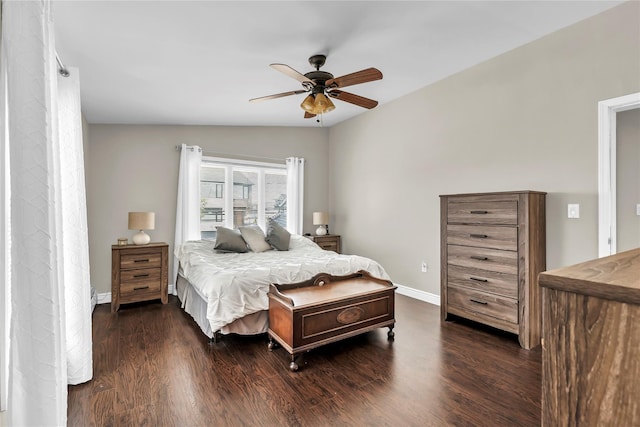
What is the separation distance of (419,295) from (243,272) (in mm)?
2338

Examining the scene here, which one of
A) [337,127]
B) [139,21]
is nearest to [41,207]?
[139,21]

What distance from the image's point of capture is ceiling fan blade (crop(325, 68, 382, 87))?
2.47 m

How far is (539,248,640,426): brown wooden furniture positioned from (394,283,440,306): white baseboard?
3.60 meters

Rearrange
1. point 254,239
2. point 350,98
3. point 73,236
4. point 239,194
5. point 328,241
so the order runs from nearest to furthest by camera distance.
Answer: point 73,236, point 350,98, point 254,239, point 239,194, point 328,241

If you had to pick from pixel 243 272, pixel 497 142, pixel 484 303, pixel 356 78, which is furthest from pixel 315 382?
pixel 497 142

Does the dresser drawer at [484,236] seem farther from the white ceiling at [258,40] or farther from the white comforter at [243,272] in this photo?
the white ceiling at [258,40]

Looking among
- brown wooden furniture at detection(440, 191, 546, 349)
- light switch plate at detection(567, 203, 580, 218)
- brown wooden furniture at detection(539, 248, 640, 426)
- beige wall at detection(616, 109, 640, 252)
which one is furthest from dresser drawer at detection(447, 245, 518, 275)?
brown wooden furniture at detection(539, 248, 640, 426)

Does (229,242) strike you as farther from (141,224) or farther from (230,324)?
(230,324)

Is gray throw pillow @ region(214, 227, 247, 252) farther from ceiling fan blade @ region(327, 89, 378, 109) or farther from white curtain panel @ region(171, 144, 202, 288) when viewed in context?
ceiling fan blade @ region(327, 89, 378, 109)

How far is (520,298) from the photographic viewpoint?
9.02ft

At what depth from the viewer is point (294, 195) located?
5.33 meters

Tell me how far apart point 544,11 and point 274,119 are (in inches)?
129

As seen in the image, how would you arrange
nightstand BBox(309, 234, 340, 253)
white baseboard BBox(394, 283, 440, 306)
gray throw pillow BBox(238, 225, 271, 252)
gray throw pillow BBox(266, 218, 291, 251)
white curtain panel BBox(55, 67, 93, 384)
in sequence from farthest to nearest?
nightstand BBox(309, 234, 340, 253)
gray throw pillow BBox(266, 218, 291, 251)
gray throw pillow BBox(238, 225, 271, 252)
white baseboard BBox(394, 283, 440, 306)
white curtain panel BBox(55, 67, 93, 384)

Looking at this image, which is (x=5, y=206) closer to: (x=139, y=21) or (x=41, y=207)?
(x=41, y=207)
